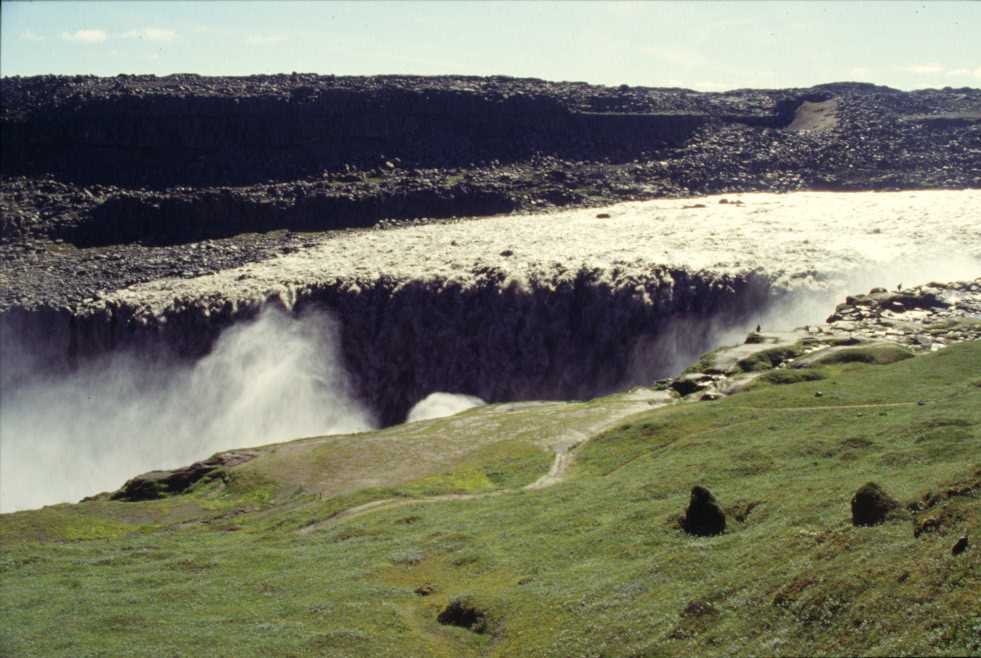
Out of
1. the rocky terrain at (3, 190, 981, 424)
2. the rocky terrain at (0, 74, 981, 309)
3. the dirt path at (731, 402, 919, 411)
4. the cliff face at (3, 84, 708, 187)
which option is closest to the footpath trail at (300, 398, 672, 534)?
the dirt path at (731, 402, 919, 411)

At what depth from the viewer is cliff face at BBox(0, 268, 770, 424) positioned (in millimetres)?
93688

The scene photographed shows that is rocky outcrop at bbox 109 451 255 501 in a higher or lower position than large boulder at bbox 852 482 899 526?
lower

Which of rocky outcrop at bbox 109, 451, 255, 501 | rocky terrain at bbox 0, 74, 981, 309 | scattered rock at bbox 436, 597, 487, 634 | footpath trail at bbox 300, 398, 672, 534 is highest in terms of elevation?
rocky terrain at bbox 0, 74, 981, 309

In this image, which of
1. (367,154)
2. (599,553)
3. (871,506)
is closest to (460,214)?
(367,154)

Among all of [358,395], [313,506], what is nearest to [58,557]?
[313,506]

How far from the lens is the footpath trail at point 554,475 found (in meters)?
51.9

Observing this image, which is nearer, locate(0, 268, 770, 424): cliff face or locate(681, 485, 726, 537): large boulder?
locate(681, 485, 726, 537): large boulder

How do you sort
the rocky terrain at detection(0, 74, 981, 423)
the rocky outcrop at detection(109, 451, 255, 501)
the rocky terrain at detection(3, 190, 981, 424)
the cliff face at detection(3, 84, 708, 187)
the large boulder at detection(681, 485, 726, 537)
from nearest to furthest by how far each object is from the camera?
the large boulder at detection(681, 485, 726, 537), the rocky outcrop at detection(109, 451, 255, 501), the rocky terrain at detection(3, 190, 981, 424), the rocky terrain at detection(0, 74, 981, 423), the cliff face at detection(3, 84, 708, 187)

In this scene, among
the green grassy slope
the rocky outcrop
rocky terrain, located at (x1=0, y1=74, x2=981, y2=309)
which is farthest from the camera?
rocky terrain, located at (x1=0, y1=74, x2=981, y2=309)

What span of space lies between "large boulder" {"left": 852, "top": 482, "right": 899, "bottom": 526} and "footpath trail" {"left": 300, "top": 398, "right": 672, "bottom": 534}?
72.8ft

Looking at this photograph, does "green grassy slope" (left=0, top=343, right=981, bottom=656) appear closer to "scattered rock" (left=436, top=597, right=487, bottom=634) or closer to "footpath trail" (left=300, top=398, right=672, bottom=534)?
"scattered rock" (left=436, top=597, right=487, bottom=634)

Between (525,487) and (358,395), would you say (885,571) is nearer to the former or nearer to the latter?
(525,487)

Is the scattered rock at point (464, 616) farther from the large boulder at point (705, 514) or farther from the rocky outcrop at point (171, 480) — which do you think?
the rocky outcrop at point (171, 480)

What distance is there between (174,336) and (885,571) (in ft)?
320
